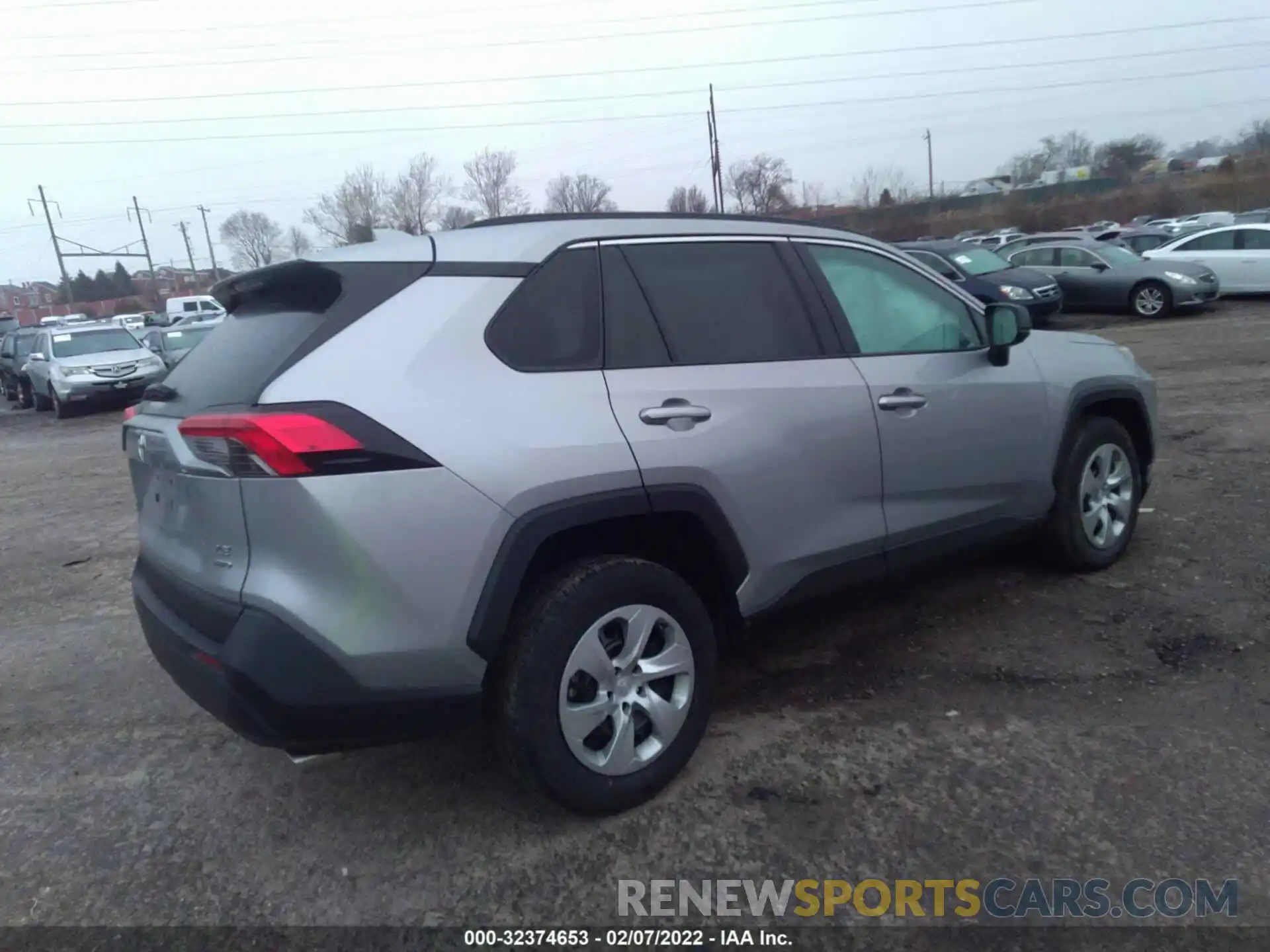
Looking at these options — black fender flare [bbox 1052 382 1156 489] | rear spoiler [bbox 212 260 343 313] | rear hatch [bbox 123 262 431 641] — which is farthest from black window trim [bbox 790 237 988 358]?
rear spoiler [bbox 212 260 343 313]

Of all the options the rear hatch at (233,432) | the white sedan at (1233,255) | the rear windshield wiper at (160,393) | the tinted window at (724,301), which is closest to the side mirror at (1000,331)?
the tinted window at (724,301)

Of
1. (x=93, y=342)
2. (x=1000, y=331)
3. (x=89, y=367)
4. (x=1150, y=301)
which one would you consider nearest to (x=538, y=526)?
(x=1000, y=331)

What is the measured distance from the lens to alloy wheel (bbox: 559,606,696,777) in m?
2.90

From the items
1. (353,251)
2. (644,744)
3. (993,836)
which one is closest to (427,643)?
(644,744)

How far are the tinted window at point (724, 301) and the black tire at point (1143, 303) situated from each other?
1583 cm

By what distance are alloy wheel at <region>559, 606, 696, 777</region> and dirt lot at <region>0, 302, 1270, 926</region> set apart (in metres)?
0.24

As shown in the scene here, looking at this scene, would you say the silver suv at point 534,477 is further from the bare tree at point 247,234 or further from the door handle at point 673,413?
the bare tree at point 247,234

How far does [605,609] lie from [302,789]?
140 centimetres

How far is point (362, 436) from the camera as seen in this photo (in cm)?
257

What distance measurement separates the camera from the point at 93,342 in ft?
56.7

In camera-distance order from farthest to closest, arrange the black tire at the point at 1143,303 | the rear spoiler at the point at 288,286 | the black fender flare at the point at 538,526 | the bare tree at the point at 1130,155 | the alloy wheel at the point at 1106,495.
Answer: the bare tree at the point at 1130,155, the black tire at the point at 1143,303, the alloy wheel at the point at 1106,495, the rear spoiler at the point at 288,286, the black fender flare at the point at 538,526

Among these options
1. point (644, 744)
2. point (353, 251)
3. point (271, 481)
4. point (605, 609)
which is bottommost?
point (644, 744)

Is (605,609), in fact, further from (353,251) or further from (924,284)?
(924,284)

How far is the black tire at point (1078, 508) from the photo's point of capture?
4578 mm
